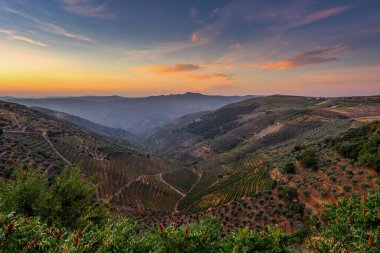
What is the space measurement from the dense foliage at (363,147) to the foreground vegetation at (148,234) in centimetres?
3202

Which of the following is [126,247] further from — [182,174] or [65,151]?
[182,174]

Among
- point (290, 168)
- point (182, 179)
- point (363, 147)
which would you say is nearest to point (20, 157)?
point (290, 168)

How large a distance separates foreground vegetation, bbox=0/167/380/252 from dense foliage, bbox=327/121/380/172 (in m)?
32.0

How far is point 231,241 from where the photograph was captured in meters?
16.2

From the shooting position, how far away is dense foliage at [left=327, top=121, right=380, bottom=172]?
1785 inches

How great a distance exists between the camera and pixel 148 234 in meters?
15.5

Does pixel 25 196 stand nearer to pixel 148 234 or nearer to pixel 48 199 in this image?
pixel 48 199

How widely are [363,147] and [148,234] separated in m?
52.9

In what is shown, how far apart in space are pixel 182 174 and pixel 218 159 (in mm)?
39292

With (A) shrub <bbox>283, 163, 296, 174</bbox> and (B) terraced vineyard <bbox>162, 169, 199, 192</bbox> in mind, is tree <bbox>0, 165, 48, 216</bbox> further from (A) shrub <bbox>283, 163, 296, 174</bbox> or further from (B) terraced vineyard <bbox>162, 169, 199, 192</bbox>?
(B) terraced vineyard <bbox>162, 169, 199, 192</bbox>

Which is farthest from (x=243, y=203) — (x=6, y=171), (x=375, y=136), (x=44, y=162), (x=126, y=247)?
(x=44, y=162)

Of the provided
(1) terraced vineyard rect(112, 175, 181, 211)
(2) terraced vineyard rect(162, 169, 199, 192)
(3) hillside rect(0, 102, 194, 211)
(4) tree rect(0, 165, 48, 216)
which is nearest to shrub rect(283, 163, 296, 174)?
(1) terraced vineyard rect(112, 175, 181, 211)

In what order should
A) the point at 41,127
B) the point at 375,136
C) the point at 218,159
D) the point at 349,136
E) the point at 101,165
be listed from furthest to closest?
the point at 218,159 < the point at 41,127 < the point at 101,165 < the point at 349,136 < the point at 375,136

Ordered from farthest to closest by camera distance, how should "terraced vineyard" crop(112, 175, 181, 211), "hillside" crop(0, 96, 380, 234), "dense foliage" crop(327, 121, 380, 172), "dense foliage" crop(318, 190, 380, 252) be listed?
"terraced vineyard" crop(112, 175, 181, 211), "dense foliage" crop(327, 121, 380, 172), "hillside" crop(0, 96, 380, 234), "dense foliage" crop(318, 190, 380, 252)
